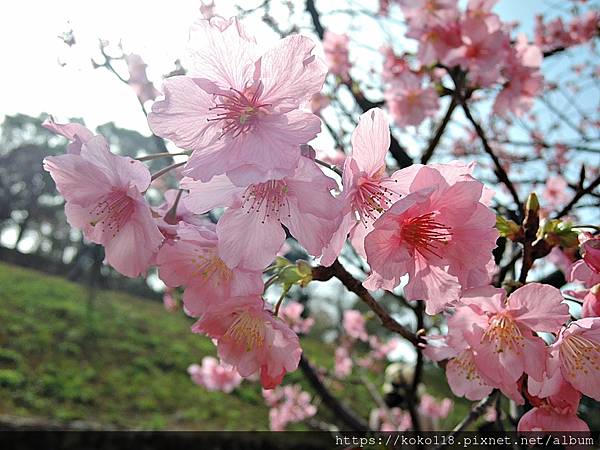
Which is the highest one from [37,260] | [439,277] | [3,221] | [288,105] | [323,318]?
[288,105]

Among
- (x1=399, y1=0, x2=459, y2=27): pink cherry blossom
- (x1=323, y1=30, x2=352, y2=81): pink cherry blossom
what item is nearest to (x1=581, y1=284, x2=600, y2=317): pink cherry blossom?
(x1=399, y1=0, x2=459, y2=27): pink cherry blossom

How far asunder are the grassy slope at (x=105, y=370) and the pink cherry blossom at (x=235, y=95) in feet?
15.5

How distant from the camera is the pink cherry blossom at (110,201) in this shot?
0.75 metres

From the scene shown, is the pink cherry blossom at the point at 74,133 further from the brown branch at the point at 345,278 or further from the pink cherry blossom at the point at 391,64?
the pink cherry blossom at the point at 391,64

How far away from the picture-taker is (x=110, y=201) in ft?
2.70

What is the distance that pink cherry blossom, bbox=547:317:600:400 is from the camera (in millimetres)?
766

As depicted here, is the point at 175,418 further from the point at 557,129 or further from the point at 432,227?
the point at 432,227

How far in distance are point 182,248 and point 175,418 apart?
5.29 metres

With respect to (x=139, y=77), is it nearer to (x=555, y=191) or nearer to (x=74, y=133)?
(x=74, y=133)

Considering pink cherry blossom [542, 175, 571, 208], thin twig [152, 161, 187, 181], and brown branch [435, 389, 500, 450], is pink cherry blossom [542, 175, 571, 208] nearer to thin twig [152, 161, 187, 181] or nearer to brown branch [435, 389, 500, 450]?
brown branch [435, 389, 500, 450]

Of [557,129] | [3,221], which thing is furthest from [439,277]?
[3,221]

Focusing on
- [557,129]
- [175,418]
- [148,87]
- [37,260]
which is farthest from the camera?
[37,260]

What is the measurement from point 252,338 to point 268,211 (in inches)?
10.2

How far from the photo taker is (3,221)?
16.9 m
